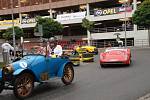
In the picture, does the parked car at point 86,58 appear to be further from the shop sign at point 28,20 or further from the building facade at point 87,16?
the shop sign at point 28,20

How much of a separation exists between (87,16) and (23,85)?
5194cm

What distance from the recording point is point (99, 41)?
2405 inches

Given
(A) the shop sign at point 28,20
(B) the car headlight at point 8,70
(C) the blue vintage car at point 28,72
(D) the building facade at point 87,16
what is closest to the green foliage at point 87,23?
(D) the building facade at point 87,16

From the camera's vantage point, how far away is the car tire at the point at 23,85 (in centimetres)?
1148

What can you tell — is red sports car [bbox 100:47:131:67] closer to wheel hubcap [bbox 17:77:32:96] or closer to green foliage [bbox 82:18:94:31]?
wheel hubcap [bbox 17:77:32:96]

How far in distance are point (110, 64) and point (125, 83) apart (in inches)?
279

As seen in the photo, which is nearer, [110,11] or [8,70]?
[8,70]

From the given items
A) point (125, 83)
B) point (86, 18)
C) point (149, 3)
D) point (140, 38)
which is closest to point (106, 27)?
point (86, 18)

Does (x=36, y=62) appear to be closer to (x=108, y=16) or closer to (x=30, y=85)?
(x=30, y=85)

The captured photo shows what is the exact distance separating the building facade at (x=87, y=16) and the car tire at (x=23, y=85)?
40112 mm

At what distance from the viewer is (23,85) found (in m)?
11.8

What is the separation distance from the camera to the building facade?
57.6 meters

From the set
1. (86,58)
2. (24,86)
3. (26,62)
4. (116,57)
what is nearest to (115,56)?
(116,57)

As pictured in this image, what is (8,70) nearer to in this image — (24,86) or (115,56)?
(24,86)
